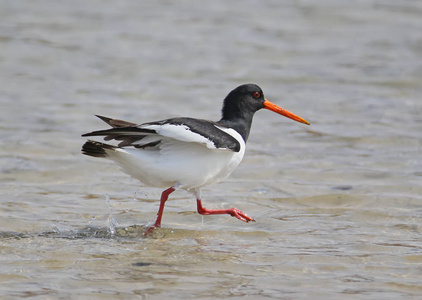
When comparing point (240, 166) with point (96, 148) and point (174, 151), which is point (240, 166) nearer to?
point (174, 151)

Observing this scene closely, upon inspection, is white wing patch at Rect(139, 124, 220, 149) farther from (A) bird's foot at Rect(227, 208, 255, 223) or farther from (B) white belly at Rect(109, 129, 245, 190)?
(A) bird's foot at Rect(227, 208, 255, 223)

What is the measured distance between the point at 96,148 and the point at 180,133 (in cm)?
68

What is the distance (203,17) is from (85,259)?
1091cm

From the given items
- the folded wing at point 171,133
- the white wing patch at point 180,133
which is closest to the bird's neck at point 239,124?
the folded wing at point 171,133

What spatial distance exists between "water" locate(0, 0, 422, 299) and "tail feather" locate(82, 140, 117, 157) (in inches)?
27.6

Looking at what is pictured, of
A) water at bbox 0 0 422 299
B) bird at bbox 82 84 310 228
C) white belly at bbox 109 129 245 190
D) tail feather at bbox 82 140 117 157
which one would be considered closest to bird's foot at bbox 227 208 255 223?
bird at bbox 82 84 310 228

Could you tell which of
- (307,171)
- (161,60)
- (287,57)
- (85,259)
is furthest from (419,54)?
(85,259)

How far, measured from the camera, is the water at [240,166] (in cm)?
551

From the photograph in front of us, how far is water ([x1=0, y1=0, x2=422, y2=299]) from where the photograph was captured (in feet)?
18.1

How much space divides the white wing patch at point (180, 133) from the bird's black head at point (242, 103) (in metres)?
0.93

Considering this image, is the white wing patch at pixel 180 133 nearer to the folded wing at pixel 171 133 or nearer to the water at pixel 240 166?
the folded wing at pixel 171 133

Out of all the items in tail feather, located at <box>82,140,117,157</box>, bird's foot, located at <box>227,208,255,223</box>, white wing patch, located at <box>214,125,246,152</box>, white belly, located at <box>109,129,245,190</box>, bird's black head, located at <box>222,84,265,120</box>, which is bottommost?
bird's foot, located at <box>227,208,255,223</box>

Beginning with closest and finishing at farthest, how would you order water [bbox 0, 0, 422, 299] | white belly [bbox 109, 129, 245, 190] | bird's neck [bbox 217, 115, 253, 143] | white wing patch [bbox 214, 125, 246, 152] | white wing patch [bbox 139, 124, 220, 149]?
1. water [bbox 0, 0, 422, 299]
2. white wing patch [bbox 139, 124, 220, 149]
3. white belly [bbox 109, 129, 245, 190]
4. white wing patch [bbox 214, 125, 246, 152]
5. bird's neck [bbox 217, 115, 253, 143]

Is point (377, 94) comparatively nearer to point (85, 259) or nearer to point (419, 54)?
point (419, 54)
